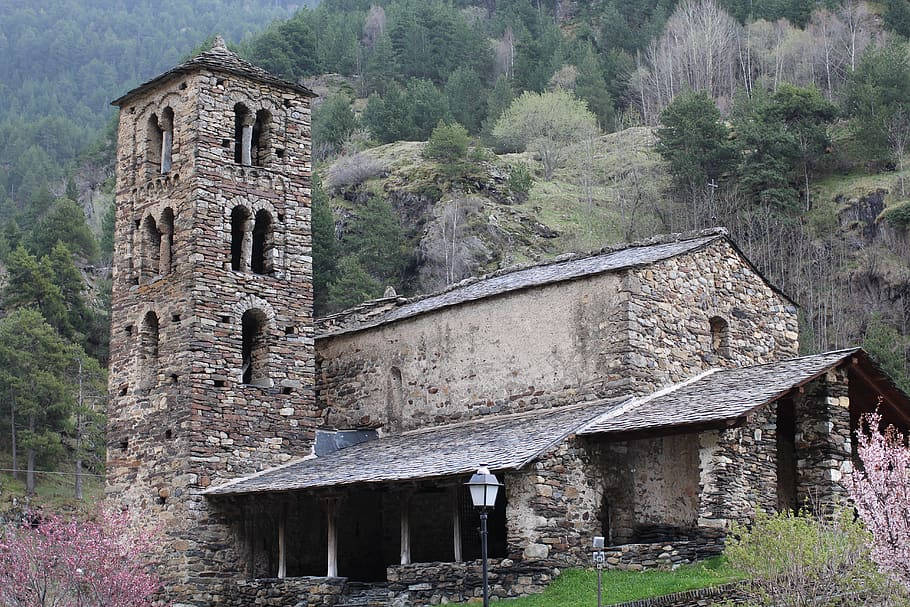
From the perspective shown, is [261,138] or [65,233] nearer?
[261,138]

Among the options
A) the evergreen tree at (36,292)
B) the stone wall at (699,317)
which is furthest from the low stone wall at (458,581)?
the evergreen tree at (36,292)

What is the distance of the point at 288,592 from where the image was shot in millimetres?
24984

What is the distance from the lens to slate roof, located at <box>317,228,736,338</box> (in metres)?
25.8

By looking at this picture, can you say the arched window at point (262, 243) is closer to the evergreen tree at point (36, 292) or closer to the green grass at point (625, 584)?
the green grass at point (625, 584)

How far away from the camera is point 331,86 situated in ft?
283

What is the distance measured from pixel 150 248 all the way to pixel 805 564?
1908cm

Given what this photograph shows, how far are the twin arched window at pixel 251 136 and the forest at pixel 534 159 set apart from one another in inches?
775

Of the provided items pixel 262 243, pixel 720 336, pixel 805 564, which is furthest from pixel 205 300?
pixel 805 564

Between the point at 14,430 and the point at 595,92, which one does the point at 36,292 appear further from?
the point at 595,92

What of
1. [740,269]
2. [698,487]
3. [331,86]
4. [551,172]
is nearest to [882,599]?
[698,487]

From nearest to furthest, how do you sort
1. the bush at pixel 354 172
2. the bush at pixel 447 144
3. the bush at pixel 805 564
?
1. the bush at pixel 805 564
2. the bush at pixel 447 144
3. the bush at pixel 354 172

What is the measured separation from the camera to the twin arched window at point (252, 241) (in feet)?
96.6

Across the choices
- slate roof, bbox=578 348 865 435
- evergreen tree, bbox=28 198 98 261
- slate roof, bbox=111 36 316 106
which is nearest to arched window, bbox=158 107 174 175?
slate roof, bbox=111 36 316 106

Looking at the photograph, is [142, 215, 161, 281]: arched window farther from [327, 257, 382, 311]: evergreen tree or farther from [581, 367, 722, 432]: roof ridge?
[327, 257, 382, 311]: evergreen tree
